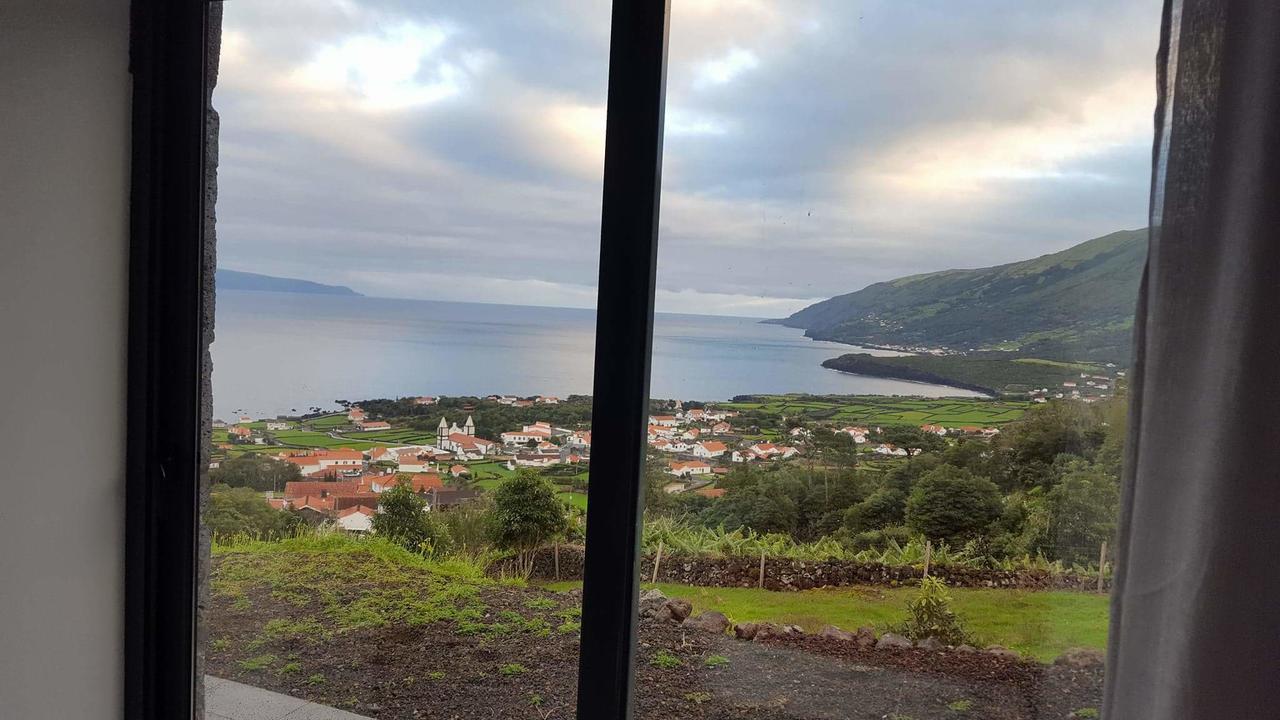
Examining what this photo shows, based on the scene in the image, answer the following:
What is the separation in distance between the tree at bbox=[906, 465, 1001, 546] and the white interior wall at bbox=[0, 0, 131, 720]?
5.34ft

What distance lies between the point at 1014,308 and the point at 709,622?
677mm

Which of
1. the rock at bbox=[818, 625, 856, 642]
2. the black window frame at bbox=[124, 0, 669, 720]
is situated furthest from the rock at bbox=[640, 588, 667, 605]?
the black window frame at bbox=[124, 0, 669, 720]

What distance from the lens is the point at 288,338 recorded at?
5.58ft

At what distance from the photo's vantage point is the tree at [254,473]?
170 cm

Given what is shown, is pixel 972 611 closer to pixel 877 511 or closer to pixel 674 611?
pixel 877 511

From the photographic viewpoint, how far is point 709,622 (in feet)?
4.18

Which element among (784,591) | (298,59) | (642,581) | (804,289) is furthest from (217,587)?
(804,289)

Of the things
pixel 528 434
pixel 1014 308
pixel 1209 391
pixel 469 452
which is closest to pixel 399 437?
pixel 469 452

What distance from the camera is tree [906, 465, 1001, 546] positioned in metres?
1.09

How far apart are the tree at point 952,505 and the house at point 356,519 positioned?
42.1 inches

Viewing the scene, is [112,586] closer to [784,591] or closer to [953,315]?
[784,591]

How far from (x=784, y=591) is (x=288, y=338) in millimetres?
1183

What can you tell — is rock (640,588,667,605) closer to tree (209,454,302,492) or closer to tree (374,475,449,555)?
tree (374,475,449,555)

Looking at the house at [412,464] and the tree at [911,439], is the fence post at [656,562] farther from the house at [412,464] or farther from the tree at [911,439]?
the house at [412,464]
